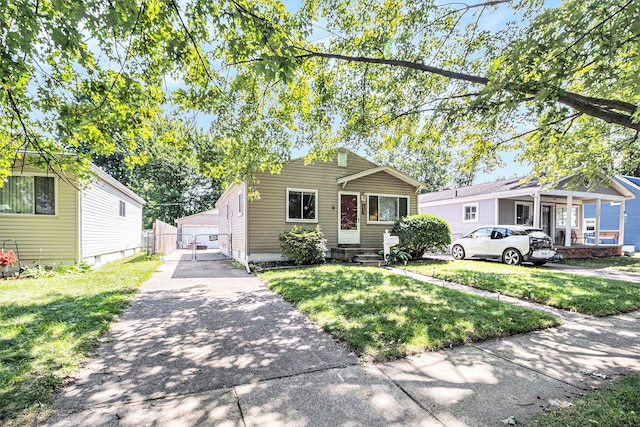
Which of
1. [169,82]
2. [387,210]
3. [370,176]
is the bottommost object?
[387,210]

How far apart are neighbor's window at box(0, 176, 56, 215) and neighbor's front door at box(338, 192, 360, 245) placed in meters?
9.84

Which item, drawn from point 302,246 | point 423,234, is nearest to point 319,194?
point 302,246

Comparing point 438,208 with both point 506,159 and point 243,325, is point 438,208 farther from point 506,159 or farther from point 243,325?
point 243,325

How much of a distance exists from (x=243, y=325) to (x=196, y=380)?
1.65 meters

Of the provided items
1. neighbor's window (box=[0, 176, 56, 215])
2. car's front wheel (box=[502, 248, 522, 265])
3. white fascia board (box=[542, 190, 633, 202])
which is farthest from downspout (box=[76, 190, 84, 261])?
white fascia board (box=[542, 190, 633, 202])

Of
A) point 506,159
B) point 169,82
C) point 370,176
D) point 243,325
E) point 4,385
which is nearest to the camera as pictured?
point 4,385

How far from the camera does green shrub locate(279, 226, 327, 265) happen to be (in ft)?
34.1

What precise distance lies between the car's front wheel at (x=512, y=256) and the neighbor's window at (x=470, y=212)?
5777 millimetres

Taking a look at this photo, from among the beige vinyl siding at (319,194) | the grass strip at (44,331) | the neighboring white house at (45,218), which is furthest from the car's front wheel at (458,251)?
the neighboring white house at (45,218)

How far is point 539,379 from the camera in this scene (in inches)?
111

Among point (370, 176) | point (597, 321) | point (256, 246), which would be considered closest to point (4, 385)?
point (597, 321)

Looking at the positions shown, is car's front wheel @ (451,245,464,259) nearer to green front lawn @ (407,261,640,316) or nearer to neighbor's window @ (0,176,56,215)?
green front lawn @ (407,261,640,316)

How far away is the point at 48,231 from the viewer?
929cm

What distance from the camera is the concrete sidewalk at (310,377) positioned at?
90.2 inches
